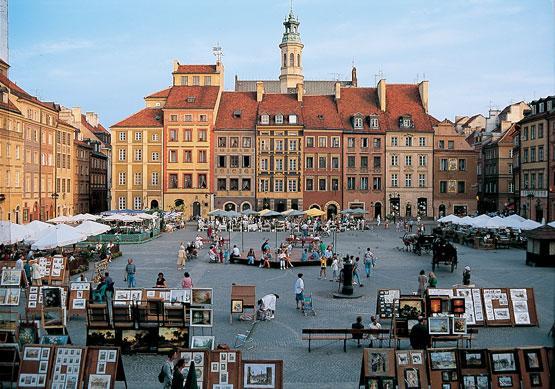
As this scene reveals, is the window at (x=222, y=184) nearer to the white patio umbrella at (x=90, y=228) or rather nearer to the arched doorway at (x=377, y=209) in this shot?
the arched doorway at (x=377, y=209)

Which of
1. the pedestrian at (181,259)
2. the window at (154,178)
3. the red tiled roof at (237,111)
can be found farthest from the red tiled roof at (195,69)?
the pedestrian at (181,259)

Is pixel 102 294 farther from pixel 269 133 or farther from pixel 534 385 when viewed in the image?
pixel 269 133

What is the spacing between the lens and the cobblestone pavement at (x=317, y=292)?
49.3ft

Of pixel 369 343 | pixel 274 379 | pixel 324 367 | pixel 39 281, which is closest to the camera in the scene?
pixel 274 379

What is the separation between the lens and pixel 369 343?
1697 cm

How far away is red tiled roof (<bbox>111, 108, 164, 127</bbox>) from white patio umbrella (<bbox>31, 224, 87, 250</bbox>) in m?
39.6

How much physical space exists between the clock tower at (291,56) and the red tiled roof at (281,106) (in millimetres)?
35318

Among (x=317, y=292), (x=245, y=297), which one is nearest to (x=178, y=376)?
(x=245, y=297)

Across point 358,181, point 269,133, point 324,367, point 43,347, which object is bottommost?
point 324,367

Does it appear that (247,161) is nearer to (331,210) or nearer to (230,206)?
(230,206)

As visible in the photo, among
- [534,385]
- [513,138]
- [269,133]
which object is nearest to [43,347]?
[534,385]

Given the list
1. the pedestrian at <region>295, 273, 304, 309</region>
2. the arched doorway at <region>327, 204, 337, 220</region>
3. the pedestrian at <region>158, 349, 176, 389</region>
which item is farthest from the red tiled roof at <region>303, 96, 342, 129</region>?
the pedestrian at <region>158, 349, 176, 389</region>

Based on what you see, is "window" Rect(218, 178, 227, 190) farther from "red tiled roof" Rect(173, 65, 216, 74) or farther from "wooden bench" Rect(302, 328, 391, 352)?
"wooden bench" Rect(302, 328, 391, 352)

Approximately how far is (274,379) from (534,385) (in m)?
5.07
